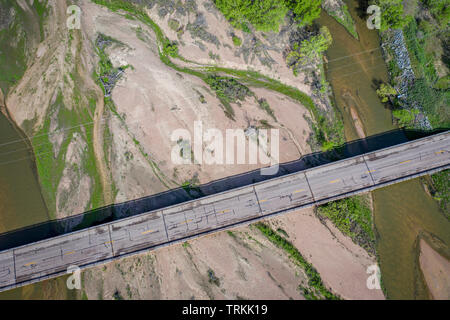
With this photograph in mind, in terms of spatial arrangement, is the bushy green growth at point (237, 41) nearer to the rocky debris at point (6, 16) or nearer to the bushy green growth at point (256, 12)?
the bushy green growth at point (256, 12)

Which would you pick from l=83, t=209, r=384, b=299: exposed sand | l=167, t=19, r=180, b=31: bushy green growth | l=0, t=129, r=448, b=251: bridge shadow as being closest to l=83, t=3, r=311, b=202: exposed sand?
l=0, t=129, r=448, b=251: bridge shadow

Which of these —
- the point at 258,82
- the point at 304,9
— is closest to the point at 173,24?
the point at 258,82

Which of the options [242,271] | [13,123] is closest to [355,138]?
[242,271]

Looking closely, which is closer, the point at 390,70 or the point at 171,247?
the point at 171,247

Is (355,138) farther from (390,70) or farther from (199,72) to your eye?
(199,72)

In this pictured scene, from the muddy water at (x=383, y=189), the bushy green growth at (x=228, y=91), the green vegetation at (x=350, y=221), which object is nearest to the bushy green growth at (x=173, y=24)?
the bushy green growth at (x=228, y=91)

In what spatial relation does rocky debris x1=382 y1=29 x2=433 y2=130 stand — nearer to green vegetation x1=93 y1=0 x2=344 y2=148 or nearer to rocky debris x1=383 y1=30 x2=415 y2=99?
rocky debris x1=383 y1=30 x2=415 y2=99
